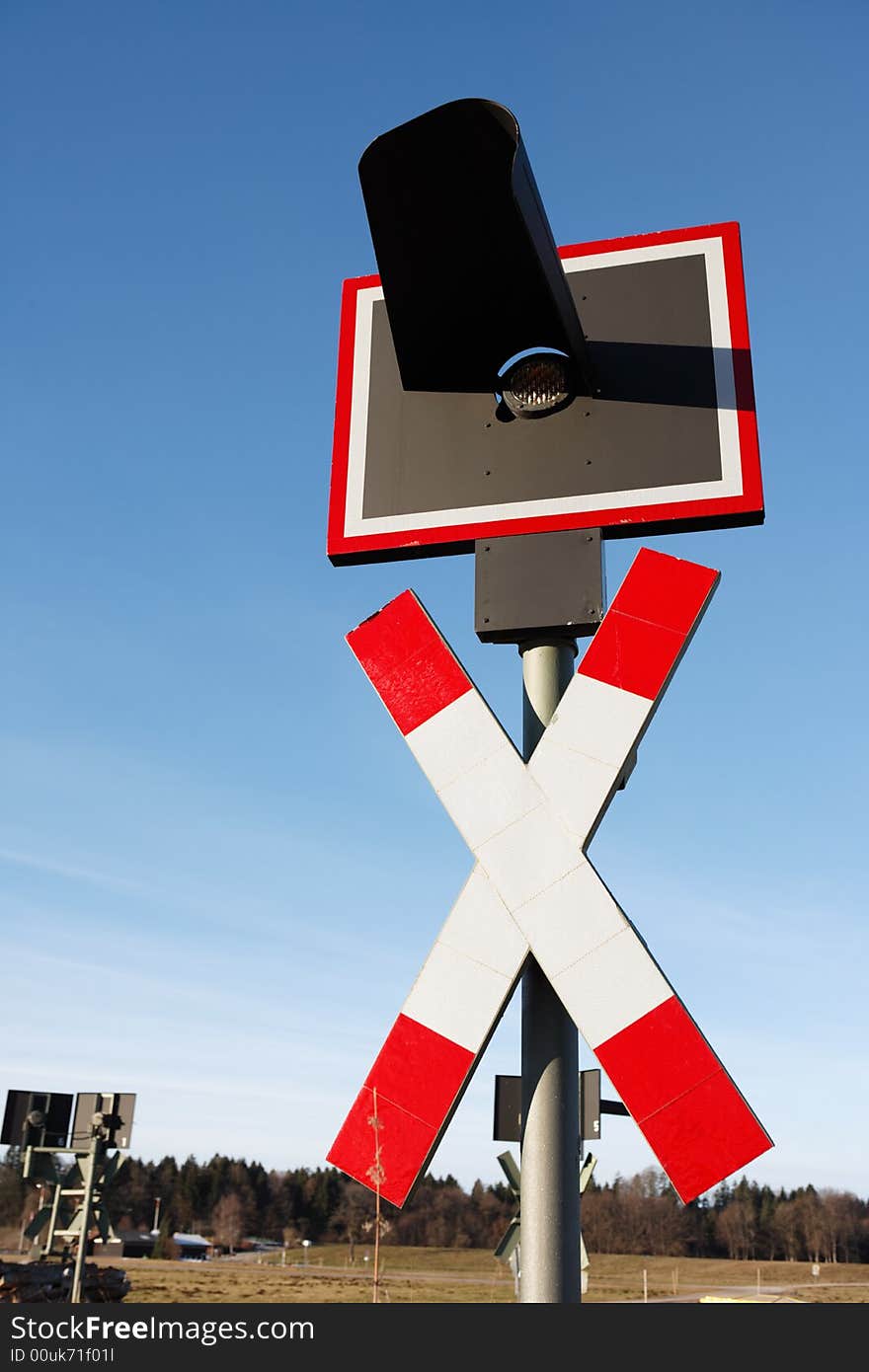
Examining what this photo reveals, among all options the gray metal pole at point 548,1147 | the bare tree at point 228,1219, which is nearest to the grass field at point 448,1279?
the bare tree at point 228,1219

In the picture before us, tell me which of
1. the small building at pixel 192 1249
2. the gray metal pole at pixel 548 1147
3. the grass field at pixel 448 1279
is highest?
the gray metal pole at pixel 548 1147

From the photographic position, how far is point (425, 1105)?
8.46 feet

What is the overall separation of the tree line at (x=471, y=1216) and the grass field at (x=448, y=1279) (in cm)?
720

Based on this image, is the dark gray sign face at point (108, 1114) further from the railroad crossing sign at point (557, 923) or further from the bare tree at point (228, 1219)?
the bare tree at point (228, 1219)

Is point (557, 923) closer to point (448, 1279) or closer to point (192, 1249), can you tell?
point (448, 1279)

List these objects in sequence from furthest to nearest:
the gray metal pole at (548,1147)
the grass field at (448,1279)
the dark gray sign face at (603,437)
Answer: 1. the grass field at (448,1279)
2. the dark gray sign face at (603,437)
3. the gray metal pole at (548,1147)

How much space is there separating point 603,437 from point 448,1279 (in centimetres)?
5425

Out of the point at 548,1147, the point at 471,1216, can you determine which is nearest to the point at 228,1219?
the point at 471,1216

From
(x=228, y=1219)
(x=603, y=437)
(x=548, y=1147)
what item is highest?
(x=603, y=437)

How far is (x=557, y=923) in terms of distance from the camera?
8.53 feet

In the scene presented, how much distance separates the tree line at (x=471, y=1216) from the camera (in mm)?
83438
